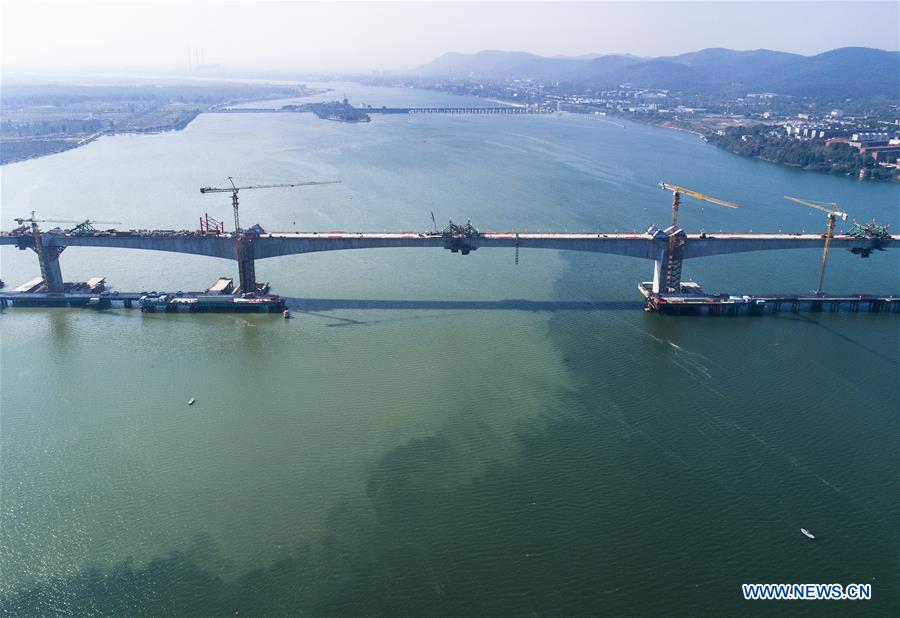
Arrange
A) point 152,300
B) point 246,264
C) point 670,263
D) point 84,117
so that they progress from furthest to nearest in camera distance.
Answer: point 84,117 → point 246,264 → point 670,263 → point 152,300

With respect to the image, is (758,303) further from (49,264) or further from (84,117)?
(84,117)

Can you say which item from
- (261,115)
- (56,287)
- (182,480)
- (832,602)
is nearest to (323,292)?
(56,287)

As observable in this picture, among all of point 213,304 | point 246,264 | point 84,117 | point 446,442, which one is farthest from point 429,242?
point 84,117

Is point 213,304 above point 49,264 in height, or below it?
below

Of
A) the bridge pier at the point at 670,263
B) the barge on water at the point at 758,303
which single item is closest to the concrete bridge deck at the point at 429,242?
the bridge pier at the point at 670,263

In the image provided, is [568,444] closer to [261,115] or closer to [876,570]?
[876,570]

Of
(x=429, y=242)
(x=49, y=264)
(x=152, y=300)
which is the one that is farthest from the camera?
(x=429, y=242)

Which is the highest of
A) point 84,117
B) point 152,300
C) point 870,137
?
point 84,117
